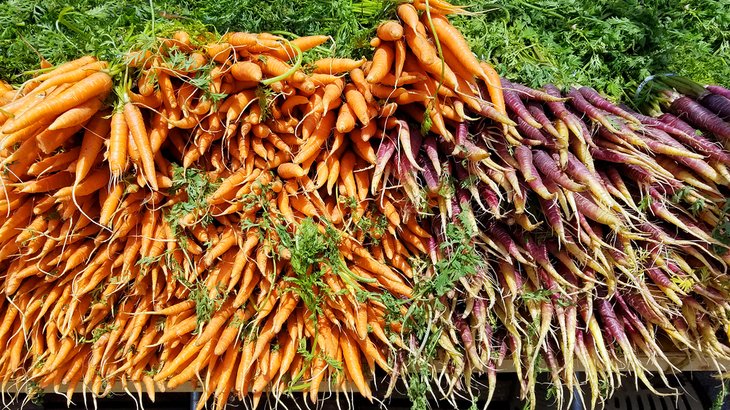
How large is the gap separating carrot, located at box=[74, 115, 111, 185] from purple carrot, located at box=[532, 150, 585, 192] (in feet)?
5.03

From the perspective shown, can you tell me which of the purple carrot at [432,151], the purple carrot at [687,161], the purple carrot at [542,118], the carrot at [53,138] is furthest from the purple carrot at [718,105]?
the carrot at [53,138]

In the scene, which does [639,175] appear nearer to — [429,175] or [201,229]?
[429,175]

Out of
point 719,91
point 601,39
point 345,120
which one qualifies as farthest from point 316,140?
point 719,91

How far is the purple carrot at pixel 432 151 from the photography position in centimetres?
166

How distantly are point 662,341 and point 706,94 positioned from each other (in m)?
1.09

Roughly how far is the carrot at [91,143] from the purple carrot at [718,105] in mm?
2270

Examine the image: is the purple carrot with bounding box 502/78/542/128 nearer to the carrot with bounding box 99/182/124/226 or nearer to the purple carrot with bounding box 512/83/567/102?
the purple carrot with bounding box 512/83/567/102

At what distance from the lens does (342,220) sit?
5.79 feet

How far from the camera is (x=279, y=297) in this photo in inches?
71.0

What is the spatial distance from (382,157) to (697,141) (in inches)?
47.0

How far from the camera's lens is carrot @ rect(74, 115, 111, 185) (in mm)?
1593

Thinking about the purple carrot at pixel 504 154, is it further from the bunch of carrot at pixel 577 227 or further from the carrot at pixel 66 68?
the carrot at pixel 66 68

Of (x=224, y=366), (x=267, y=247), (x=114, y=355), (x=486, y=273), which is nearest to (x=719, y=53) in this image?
(x=486, y=273)

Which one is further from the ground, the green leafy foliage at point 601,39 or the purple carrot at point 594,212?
the green leafy foliage at point 601,39
